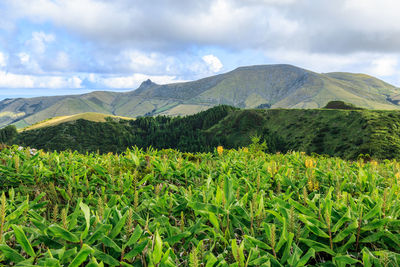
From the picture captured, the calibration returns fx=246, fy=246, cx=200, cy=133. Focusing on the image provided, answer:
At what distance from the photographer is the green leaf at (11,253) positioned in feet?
6.54

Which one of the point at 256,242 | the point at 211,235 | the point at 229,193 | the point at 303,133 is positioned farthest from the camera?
the point at 303,133

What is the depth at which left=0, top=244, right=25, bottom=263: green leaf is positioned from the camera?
6.54ft

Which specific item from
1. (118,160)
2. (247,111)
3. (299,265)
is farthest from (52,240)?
(247,111)

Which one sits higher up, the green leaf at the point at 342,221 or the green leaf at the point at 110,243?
the green leaf at the point at 342,221

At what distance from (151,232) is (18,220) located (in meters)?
1.48

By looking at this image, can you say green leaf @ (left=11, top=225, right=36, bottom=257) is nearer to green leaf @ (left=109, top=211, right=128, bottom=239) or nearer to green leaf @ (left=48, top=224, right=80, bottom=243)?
green leaf @ (left=48, top=224, right=80, bottom=243)

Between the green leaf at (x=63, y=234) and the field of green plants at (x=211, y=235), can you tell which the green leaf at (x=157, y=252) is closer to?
the field of green plants at (x=211, y=235)

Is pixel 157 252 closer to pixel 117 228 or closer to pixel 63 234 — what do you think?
pixel 117 228

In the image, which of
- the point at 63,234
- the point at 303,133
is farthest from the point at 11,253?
the point at 303,133

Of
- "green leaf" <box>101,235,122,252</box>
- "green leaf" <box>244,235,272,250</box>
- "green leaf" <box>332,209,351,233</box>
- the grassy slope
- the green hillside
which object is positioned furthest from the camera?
the green hillside

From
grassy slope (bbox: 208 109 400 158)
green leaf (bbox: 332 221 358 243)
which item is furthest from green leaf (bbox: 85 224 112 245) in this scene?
grassy slope (bbox: 208 109 400 158)

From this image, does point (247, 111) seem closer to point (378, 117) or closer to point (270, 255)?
point (378, 117)

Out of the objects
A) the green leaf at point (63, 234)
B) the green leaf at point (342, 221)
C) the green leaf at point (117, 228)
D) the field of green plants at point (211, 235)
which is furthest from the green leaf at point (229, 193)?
the green leaf at point (63, 234)

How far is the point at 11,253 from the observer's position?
2.02 m
